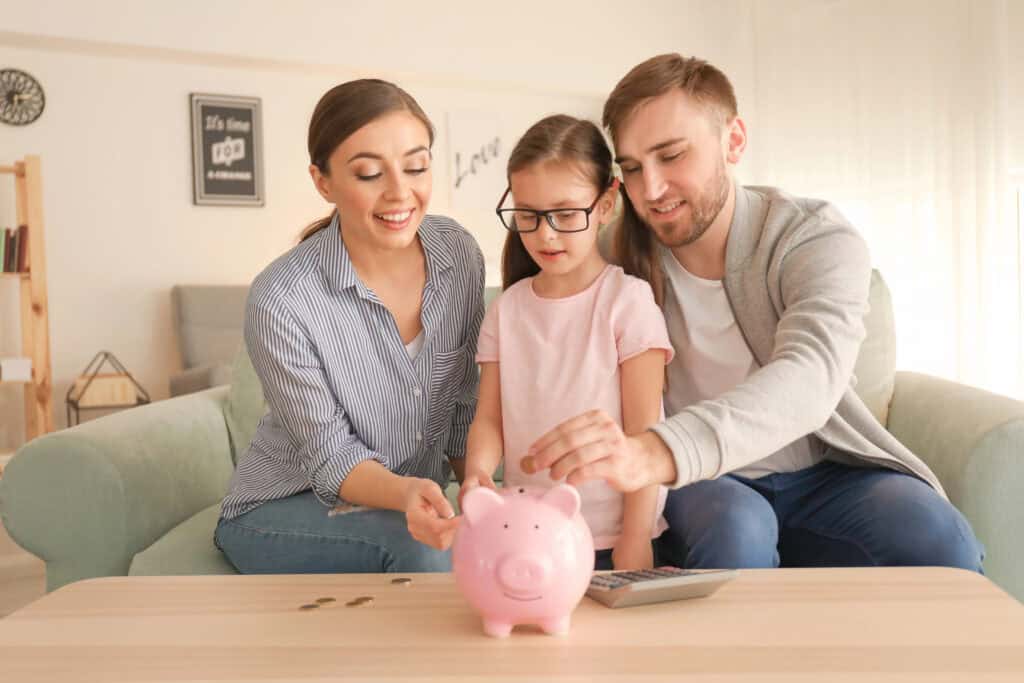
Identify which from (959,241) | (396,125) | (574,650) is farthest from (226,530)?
(959,241)

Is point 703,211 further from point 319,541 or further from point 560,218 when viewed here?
point 319,541

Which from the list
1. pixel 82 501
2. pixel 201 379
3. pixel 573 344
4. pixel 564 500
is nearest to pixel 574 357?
pixel 573 344

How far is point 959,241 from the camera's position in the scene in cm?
527

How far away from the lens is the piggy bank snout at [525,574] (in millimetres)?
1000

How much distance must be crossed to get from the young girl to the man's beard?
12cm

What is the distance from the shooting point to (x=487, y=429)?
1621mm

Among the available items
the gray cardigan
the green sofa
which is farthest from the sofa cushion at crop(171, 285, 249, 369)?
the gray cardigan

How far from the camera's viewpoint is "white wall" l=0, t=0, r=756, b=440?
5070 mm

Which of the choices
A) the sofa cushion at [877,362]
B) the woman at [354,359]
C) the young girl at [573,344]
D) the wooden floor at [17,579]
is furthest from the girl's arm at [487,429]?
the wooden floor at [17,579]

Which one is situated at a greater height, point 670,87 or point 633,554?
point 670,87

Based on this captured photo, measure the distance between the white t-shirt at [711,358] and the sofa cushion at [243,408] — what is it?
1.01 meters

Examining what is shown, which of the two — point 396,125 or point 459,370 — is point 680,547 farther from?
point 396,125

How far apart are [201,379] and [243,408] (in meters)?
2.44

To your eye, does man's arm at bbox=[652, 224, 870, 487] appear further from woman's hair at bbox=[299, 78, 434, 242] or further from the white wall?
the white wall
